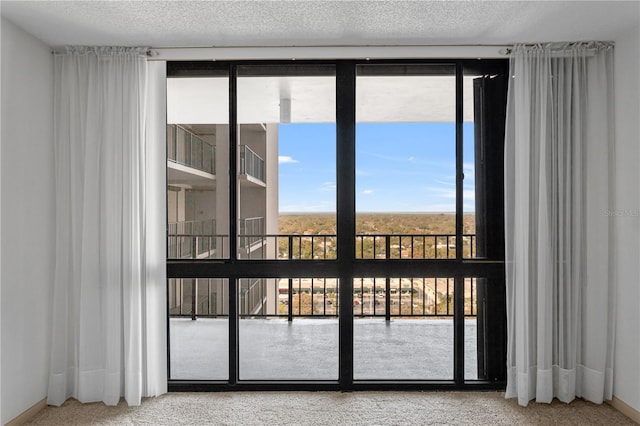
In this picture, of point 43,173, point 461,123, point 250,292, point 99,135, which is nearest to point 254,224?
point 250,292

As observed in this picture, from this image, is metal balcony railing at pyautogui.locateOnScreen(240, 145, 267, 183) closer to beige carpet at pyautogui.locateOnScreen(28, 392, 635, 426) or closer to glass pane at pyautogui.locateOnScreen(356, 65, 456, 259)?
glass pane at pyautogui.locateOnScreen(356, 65, 456, 259)

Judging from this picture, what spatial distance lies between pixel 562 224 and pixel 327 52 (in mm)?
1958

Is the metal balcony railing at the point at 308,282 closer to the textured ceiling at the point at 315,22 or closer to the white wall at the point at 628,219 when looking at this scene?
the white wall at the point at 628,219

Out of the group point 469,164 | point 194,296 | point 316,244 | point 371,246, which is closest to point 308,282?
point 316,244

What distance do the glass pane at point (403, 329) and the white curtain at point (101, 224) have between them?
1.55 m

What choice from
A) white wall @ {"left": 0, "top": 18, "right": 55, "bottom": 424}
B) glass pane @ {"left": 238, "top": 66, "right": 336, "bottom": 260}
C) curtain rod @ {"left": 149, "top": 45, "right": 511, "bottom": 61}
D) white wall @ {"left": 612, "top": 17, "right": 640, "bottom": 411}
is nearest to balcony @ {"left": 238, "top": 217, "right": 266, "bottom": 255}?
glass pane @ {"left": 238, "top": 66, "right": 336, "bottom": 260}

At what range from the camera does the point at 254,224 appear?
10.4 feet

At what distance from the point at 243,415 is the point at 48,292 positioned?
60.1 inches

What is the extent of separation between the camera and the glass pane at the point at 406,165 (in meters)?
3.16

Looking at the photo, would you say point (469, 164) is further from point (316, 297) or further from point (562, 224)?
point (316, 297)

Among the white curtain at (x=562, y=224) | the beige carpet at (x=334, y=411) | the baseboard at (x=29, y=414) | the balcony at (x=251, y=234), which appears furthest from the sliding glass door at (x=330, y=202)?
the baseboard at (x=29, y=414)

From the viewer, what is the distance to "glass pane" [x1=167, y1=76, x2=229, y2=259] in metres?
3.14

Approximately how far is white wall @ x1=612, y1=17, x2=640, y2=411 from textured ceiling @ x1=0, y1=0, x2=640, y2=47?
23cm

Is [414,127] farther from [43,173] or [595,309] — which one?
[43,173]
